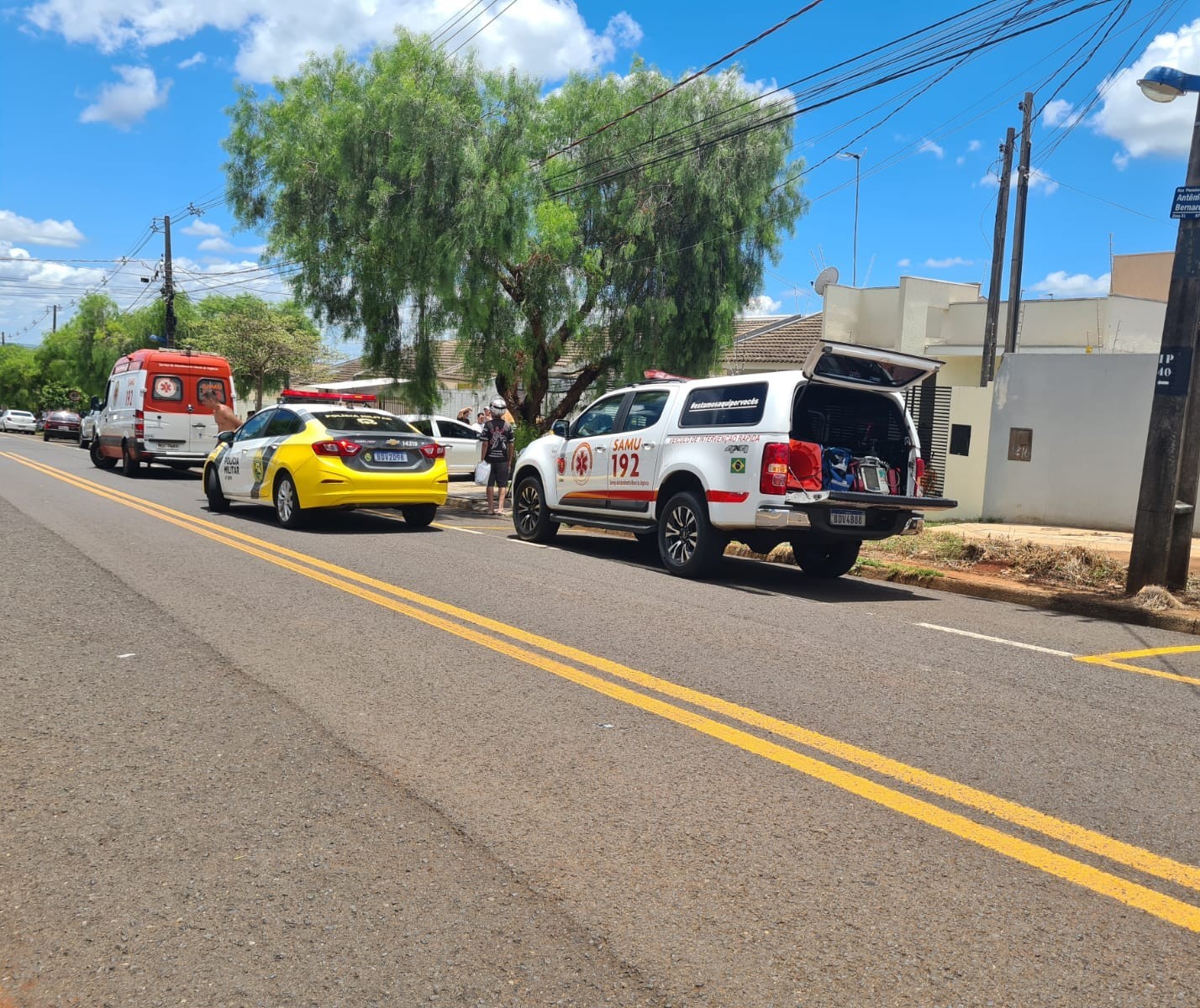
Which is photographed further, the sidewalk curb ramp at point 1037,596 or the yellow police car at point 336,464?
the yellow police car at point 336,464

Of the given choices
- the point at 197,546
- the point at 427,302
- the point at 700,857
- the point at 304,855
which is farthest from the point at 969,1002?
the point at 427,302

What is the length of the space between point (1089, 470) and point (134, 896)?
13.8 m

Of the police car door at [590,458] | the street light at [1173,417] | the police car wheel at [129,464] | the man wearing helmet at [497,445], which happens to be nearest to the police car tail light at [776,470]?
the police car door at [590,458]

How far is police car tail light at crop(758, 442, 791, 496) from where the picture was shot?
983 cm

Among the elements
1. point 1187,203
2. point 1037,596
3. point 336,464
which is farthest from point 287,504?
point 1187,203

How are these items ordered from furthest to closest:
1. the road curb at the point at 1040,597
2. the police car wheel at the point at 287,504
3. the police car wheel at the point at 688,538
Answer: the police car wheel at the point at 287,504 < the police car wheel at the point at 688,538 < the road curb at the point at 1040,597

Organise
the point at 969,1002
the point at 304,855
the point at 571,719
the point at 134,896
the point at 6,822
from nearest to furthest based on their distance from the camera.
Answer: the point at 969,1002, the point at 134,896, the point at 304,855, the point at 6,822, the point at 571,719

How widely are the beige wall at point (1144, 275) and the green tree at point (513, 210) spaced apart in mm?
15039

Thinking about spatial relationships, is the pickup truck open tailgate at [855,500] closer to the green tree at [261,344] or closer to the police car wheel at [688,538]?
the police car wheel at [688,538]

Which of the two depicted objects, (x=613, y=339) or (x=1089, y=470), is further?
(x=613, y=339)

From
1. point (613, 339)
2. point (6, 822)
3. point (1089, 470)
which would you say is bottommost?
point (6, 822)

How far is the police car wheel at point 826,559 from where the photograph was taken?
11.3 m

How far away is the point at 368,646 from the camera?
271 inches

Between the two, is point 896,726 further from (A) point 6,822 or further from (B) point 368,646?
(A) point 6,822
